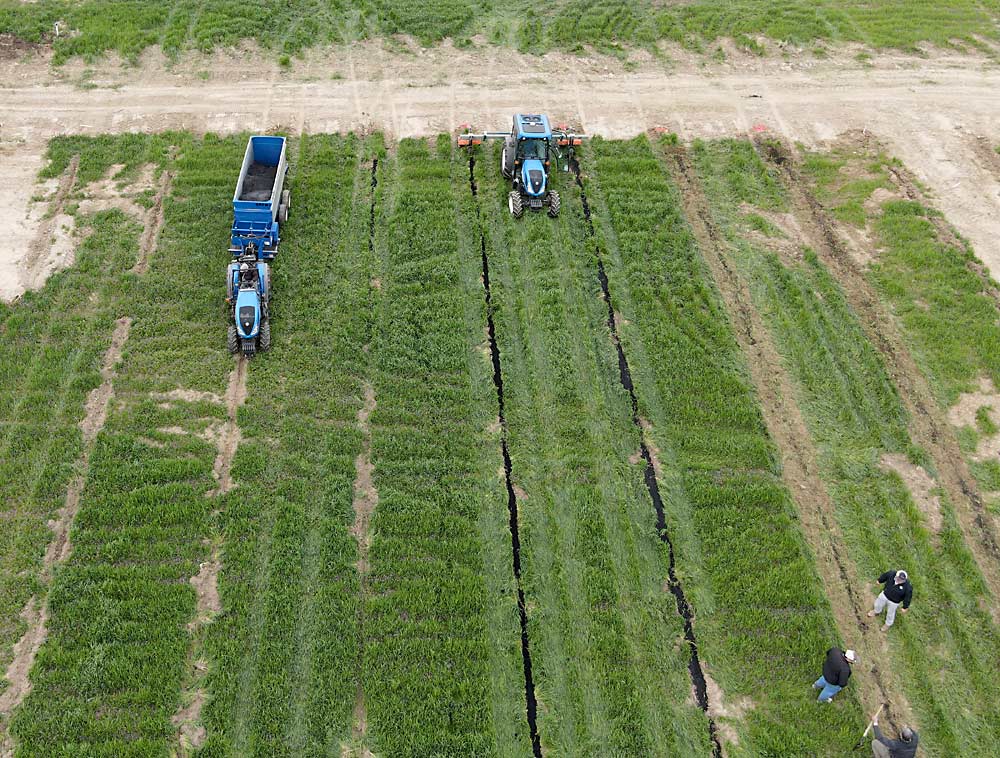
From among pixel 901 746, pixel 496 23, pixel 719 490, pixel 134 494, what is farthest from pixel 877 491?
pixel 496 23

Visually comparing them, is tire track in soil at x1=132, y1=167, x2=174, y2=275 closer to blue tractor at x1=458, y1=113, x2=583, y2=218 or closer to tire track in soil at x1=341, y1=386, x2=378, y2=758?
tire track in soil at x1=341, y1=386, x2=378, y2=758

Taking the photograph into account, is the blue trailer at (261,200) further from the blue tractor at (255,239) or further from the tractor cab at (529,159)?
the tractor cab at (529,159)

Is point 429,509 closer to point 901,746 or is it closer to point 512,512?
point 512,512

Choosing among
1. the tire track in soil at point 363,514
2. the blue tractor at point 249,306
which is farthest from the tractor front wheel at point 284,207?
the tire track in soil at point 363,514

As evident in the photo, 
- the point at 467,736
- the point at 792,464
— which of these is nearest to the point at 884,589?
the point at 792,464

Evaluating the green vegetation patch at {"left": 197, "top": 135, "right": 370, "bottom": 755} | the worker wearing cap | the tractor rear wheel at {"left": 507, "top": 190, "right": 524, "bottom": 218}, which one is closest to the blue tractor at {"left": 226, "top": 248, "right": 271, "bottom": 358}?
the green vegetation patch at {"left": 197, "top": 135, "right": 370, "bottom": 755}

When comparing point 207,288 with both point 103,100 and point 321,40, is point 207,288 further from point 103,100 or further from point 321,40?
point 321,40
